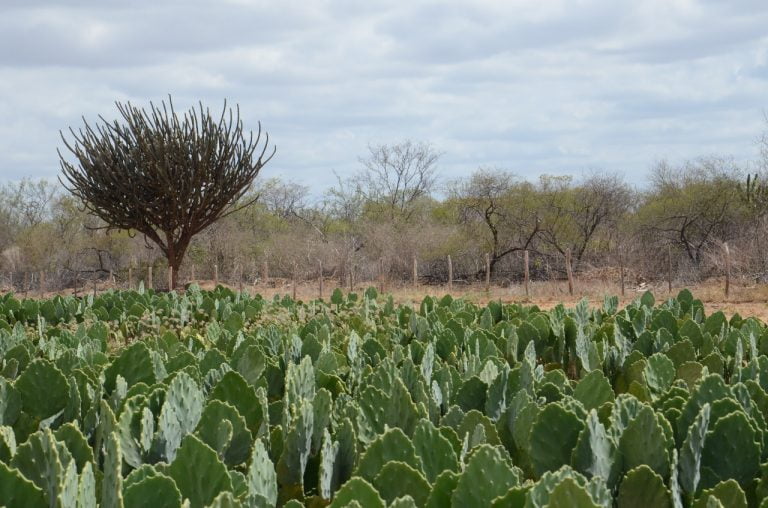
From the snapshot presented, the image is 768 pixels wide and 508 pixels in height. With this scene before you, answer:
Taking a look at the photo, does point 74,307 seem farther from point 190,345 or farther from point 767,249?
point 767,249

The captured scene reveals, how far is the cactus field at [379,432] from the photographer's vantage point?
2262 mm

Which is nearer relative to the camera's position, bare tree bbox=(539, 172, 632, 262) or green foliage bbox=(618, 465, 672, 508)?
green foliage bbox=(618, 465, 672, 508)

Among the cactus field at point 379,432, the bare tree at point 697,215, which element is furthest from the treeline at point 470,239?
the cactus field at point 379,432

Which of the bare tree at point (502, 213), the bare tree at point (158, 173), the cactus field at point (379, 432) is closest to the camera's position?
the cactus field at point (379, 432)

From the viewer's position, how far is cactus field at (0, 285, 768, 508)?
2.26 metres

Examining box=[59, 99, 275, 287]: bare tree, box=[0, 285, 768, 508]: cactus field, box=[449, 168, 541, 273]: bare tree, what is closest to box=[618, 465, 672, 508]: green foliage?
box=[0, 285, 768, 508]: cactus field

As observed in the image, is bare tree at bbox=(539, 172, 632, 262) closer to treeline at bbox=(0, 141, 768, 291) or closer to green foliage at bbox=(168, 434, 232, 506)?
treeline at bbox=(0, 141, 768, 291)

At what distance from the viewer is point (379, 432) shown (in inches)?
124

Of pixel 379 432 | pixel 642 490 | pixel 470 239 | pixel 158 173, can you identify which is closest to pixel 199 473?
pixel 379 432

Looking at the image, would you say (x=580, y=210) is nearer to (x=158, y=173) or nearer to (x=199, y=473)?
(x=158, y=173)

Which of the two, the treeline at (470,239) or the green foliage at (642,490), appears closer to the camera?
the green foliage at (642,490)

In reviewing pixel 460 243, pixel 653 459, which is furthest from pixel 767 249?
pixel 653 459

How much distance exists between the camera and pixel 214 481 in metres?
2.42

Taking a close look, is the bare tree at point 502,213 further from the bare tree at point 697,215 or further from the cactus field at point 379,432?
the cactus field at point 379,432
